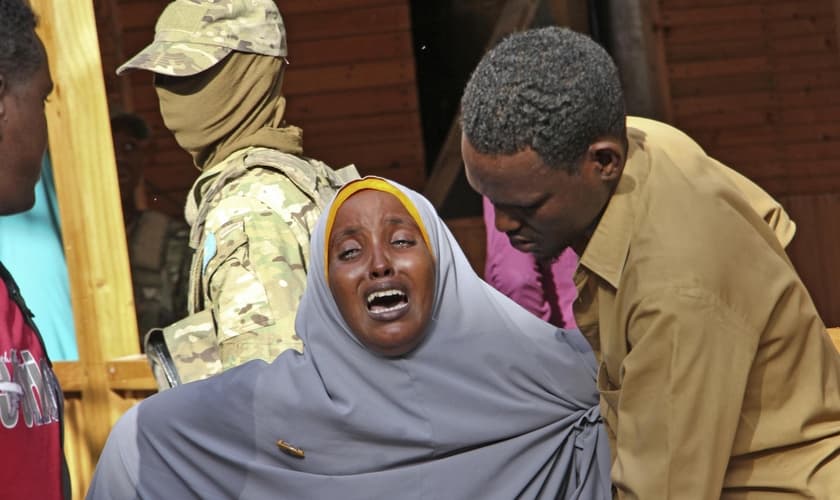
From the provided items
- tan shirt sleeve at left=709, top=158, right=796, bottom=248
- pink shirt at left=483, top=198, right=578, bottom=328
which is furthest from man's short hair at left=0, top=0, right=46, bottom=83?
pink shirt at left=483, top=198, right=578, bottom=328

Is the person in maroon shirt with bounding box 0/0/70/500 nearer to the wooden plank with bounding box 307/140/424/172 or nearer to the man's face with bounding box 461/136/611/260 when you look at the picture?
the man's face with bounding box 461/136/611/260

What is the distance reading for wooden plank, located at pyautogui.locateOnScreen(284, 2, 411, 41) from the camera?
9234 mm

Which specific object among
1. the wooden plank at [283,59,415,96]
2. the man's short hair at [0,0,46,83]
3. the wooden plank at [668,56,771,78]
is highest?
the man's short hair at [0,0,46,83]

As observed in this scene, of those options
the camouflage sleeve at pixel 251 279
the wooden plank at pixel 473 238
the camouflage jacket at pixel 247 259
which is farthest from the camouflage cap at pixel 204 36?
the wooden plank at pixel 473 238

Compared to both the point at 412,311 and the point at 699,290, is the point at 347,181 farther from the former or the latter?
the point at 699,290

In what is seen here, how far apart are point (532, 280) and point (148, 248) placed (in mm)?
2054

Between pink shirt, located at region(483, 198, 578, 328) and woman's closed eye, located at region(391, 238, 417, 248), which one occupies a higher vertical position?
woman's closed eye, located at region(391, 238, 417, 248)

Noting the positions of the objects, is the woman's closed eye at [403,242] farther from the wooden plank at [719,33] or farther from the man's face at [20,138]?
the wooden plank at [719,33]

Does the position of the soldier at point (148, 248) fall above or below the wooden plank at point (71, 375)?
above

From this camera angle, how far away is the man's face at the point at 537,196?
2322 millimetres

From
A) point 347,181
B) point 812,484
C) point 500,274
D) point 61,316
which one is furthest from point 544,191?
point 61,316

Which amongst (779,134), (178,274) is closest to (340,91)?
(779,134)

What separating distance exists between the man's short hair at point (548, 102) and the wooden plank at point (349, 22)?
6.98 metres

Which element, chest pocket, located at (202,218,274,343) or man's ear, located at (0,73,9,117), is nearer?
man's ear, located at (0,73,9,117)
